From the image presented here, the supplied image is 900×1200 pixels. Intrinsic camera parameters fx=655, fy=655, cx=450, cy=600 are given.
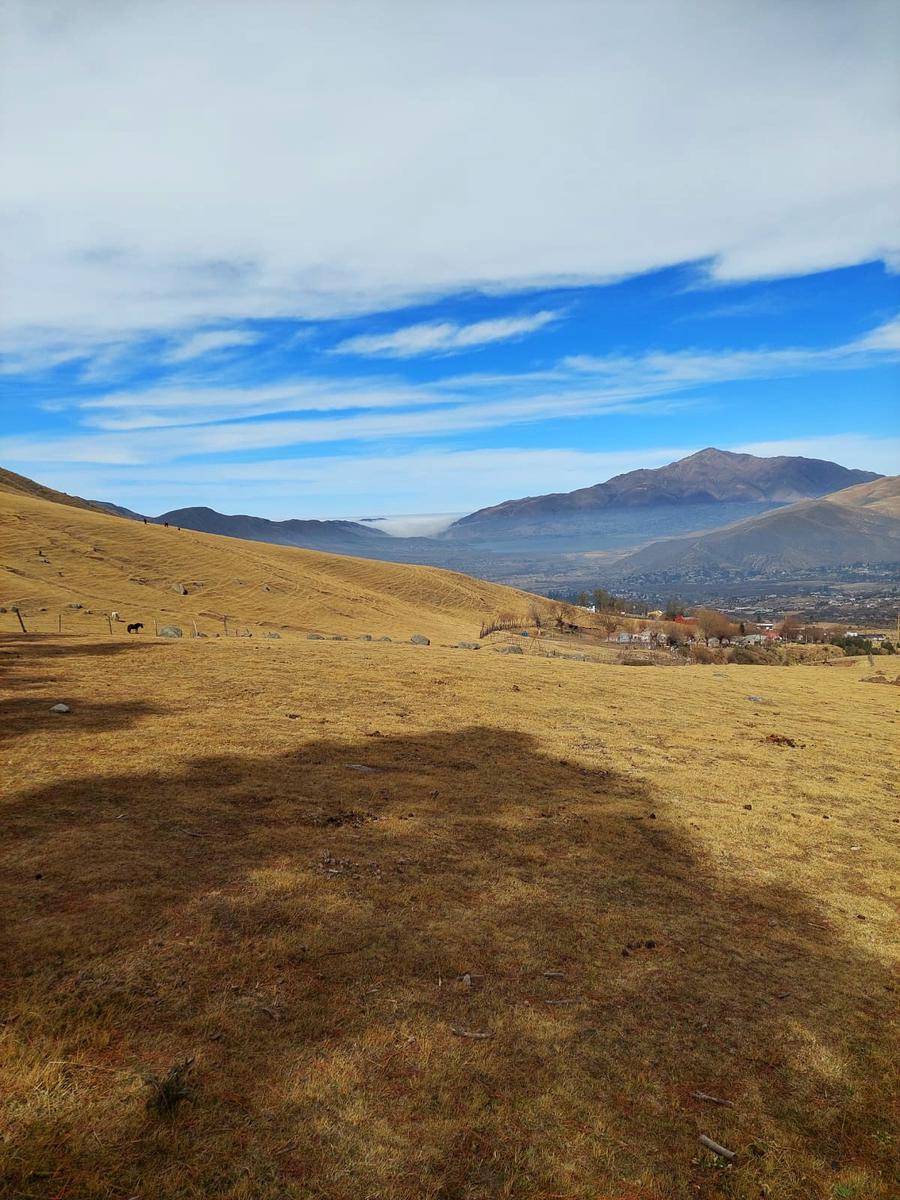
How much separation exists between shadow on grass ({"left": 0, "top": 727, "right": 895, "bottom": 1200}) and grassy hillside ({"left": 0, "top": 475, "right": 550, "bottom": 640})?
3860 cm

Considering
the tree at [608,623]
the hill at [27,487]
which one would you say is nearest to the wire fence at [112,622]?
the tree at [608,623]

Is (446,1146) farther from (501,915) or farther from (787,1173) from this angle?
(501,915)

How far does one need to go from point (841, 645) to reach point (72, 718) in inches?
3104

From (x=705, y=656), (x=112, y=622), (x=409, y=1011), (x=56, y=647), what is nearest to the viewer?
(x=409, y=1011)

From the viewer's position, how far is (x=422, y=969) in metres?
6.75

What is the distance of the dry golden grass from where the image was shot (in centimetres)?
461

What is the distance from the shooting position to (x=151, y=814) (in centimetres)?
955

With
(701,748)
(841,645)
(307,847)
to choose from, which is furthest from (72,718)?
(841,645)

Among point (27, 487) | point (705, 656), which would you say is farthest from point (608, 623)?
point (27, 487)

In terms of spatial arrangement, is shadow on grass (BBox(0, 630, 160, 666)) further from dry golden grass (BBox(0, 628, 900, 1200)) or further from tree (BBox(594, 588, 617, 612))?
tree (BBox(594, 588, 617, 612))

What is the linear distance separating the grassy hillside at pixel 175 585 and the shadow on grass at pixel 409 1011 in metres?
38.6

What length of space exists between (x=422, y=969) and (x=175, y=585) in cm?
6447

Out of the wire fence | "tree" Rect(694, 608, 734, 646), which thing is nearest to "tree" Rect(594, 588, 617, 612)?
"tree" Rect(694, 608, 734, 646)

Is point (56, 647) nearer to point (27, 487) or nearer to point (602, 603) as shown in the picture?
point (602, 603)
